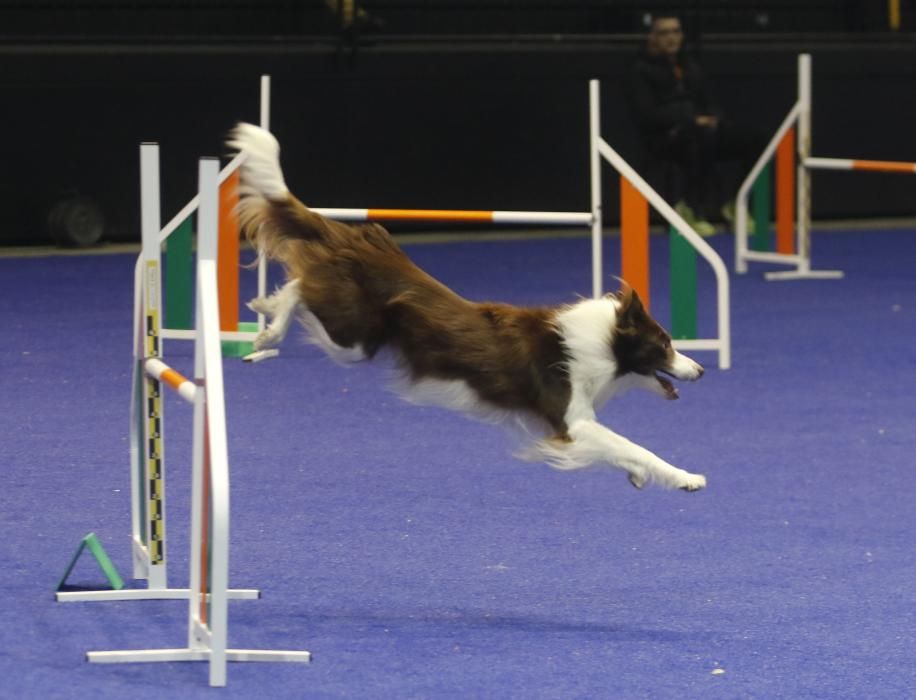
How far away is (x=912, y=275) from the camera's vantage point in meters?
12.8

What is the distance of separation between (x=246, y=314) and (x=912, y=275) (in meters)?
5.14

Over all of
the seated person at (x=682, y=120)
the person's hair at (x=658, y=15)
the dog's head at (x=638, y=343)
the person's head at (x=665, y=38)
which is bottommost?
the dog's head at (x=638, y=343)

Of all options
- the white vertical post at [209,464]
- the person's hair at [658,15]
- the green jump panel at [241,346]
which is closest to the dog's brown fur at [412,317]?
the white vertical post at [209,464]

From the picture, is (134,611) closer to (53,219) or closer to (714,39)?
(53,219)

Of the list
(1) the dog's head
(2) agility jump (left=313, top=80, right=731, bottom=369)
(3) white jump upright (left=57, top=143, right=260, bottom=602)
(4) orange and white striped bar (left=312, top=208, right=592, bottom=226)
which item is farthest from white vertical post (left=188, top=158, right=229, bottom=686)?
(2) agility jump (left=313, top=80, right=731, bottom=369)

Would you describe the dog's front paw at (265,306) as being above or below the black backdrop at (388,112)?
below

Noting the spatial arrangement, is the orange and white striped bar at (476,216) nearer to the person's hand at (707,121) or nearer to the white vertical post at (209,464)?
the white vertical post at (209,464)

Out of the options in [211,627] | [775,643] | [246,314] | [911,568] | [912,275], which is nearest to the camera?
[211,627]

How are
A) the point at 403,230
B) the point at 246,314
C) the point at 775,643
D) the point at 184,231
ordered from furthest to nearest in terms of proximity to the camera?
the point at 403,230 → the point at 246,314 → the point at 184,231 → the point at 775,643

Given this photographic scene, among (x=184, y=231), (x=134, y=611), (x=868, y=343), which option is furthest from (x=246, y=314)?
(x=134, y=611)

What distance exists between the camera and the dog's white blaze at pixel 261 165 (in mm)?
5703

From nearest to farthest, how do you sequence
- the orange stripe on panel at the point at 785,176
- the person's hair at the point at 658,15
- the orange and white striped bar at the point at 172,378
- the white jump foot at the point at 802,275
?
1. the orange and white striped bar at the point at 172,378
2. the orange stripe on panel at the point at 785,176
3. the white jump foot at the point at 802,275
4. the person's hair at the point at 658,15

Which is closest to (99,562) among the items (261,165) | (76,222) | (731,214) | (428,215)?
(261,165)

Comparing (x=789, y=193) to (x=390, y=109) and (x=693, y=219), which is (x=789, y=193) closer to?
(x=693, y=219)
